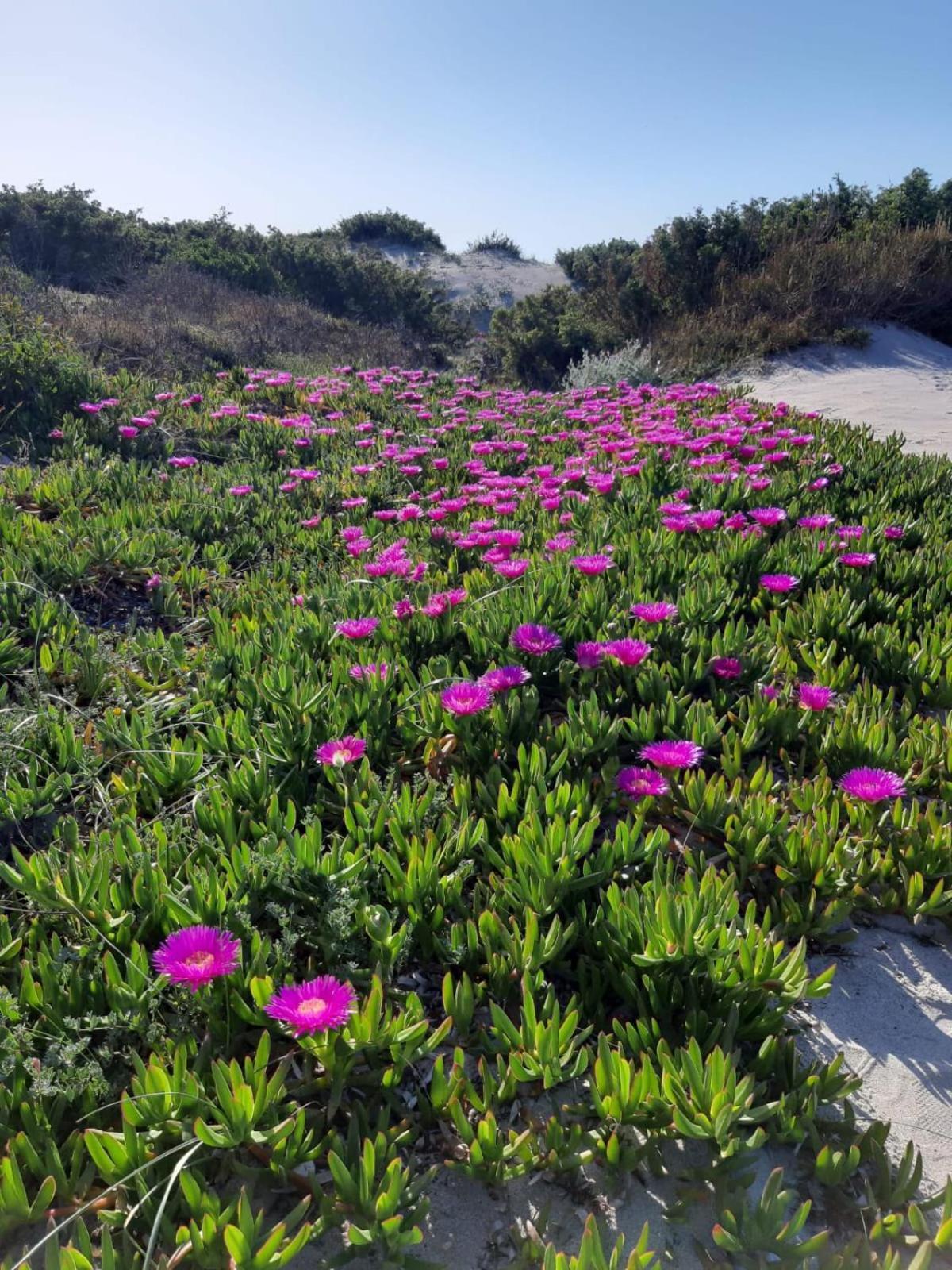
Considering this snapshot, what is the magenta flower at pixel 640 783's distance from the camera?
1.88 meters

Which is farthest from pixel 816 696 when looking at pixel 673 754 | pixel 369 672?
pixel 369 672

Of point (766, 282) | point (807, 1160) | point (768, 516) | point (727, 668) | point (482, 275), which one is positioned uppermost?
point (482, 275)

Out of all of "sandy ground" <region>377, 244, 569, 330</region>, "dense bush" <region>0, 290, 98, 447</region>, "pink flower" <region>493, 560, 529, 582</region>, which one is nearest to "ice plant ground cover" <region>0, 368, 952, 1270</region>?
"pink flower" <region>493, 560, 529, 582</region>

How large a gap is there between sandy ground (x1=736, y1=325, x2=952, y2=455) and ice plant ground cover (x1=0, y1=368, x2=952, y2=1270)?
14.7 feet

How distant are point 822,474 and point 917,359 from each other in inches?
308

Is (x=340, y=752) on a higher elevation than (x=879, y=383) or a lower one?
lower

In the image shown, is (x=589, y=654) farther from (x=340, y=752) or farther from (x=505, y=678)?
(x=340, y=752)

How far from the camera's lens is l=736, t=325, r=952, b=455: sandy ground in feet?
24.6

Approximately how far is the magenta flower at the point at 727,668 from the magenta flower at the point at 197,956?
1.56 metres

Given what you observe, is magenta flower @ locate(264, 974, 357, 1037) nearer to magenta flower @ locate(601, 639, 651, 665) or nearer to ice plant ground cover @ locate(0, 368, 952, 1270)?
ice plant ground cover @ locate(0, 368, 952, 1270)

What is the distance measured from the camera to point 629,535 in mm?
3451

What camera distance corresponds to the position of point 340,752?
1.89m

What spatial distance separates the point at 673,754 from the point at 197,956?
1125 millimetres

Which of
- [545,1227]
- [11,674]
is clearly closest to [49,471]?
[11,674]
